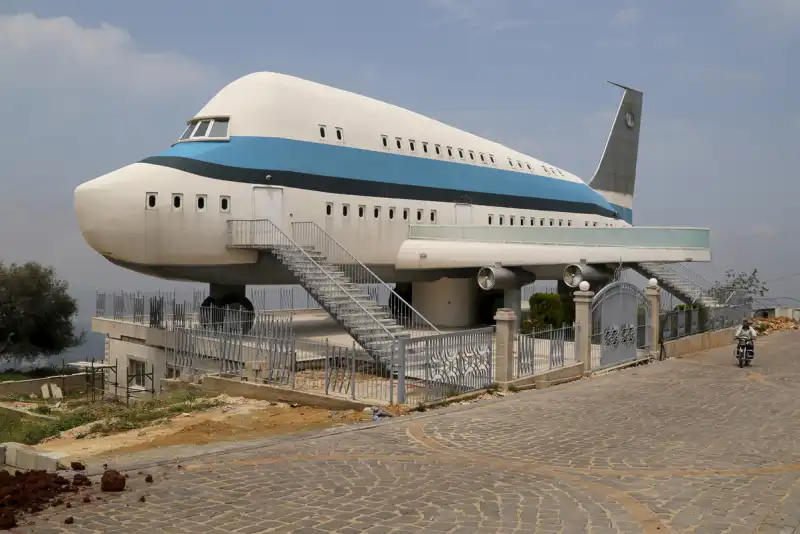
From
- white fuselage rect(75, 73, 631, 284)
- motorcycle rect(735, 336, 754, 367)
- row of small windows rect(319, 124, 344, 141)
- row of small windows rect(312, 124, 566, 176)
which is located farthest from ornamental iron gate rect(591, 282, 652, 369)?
row of small windows rect(319, 124, 344, 141)

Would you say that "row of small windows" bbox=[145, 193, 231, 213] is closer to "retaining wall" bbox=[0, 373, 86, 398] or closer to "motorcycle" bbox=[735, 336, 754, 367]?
"retaining wall" bbox=[0, 373, 86, 398]

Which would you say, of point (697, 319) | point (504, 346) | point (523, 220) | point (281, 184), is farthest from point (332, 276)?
point (697, 319)

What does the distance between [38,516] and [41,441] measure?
9.83 metres

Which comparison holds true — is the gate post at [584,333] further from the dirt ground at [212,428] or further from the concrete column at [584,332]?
the dirt ground at [212,428]

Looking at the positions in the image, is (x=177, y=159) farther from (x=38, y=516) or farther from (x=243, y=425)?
(x=38, y=516)

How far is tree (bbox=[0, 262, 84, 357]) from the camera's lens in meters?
45.1

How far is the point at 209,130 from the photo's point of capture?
23.5 metres

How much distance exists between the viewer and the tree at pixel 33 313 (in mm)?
45125

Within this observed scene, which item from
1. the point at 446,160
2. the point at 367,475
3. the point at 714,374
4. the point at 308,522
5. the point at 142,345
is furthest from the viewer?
the point at 446,160

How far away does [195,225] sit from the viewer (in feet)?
71.5

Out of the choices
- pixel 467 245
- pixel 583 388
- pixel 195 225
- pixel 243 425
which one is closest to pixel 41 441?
pixel 243 425

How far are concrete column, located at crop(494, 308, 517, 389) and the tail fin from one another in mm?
29606

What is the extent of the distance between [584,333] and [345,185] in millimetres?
9949

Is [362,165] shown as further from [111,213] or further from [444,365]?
[444,365]
